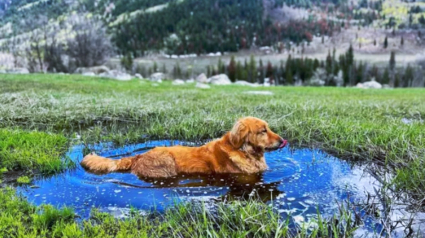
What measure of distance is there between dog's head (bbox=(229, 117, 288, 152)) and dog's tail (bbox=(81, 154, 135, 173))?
1.92 meters

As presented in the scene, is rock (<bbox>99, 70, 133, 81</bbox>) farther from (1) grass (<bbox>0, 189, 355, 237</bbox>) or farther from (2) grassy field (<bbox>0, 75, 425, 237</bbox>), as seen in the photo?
(1) grass (<bbox>0, 189, 355, 237</bbox>)

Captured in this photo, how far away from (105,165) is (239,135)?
2.40 m

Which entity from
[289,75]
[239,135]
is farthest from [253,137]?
[289,75]

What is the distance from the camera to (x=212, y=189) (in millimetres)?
5234

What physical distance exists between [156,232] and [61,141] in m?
4.50

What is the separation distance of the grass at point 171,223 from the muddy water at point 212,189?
293 mm

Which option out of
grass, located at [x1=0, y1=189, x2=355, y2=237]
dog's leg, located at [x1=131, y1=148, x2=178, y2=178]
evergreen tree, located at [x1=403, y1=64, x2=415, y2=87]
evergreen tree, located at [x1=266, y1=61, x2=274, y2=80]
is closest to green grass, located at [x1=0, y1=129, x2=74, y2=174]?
dog's leg, located at [x1=131, y1=148, x2=178, y2=178]

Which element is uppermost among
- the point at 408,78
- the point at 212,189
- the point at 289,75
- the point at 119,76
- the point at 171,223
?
the point at 171,223

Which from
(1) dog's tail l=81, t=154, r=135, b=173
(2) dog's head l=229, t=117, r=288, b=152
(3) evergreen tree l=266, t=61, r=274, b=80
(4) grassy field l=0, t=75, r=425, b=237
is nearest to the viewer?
(4) grassy field l=0, t=75, r=425, b=237

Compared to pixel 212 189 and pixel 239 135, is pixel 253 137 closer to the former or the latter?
pixel 239 135

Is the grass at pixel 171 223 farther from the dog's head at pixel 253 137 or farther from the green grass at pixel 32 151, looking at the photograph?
the dog's head at pixel 253 137

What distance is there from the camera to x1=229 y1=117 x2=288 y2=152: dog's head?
19.8 feet

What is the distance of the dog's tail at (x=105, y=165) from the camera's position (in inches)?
230

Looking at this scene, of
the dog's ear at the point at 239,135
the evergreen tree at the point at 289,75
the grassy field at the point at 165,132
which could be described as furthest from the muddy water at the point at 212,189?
the evergreen tree at the point at 289,75
